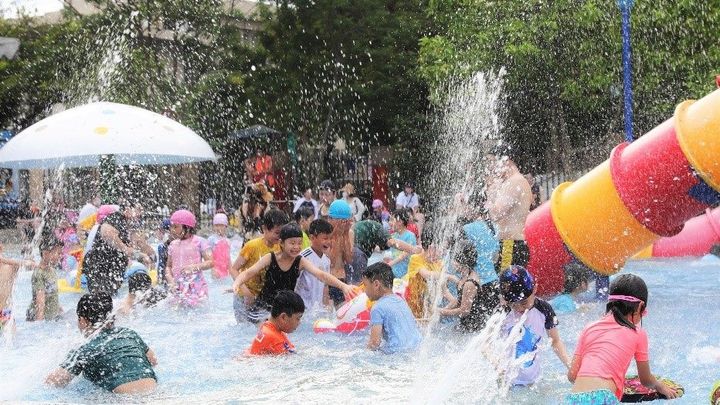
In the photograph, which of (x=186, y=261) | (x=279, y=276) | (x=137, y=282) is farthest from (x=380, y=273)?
(x=186, y=261)

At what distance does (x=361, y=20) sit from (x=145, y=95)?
231 inches

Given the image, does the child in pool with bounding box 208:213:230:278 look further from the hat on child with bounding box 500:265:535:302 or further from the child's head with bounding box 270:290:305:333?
the hat on child with bounding box 500:265:535:302

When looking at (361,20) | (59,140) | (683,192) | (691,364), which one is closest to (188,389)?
(691,364)

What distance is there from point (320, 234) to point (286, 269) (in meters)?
0.67

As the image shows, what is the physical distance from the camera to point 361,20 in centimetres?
2495

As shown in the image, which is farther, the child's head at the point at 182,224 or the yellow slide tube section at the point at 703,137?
the child's head at the point at 182,224

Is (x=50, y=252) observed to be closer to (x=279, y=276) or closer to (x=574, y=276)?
(x=279, y=276)

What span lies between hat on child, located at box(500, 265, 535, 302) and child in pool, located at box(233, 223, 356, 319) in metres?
2.14

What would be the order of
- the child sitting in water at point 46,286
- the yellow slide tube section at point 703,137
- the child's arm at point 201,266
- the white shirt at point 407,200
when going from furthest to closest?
1. the white shirt at point 407,200
2. the child's arm at point 201,266
3. the child sitting in water at point 46,286
4. the yellow slide tube section at point 703,137

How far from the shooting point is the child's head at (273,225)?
795cm

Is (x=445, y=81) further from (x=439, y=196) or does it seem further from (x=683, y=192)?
(x=683, y=192)

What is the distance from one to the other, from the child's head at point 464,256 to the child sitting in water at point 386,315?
1.32 meters

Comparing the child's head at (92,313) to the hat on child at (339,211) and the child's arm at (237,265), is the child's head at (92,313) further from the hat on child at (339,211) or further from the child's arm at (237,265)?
the hat on child at (339,211)

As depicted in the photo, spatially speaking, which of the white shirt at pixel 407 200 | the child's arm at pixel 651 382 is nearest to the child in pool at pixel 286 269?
the child's arm at pixel 651 382
